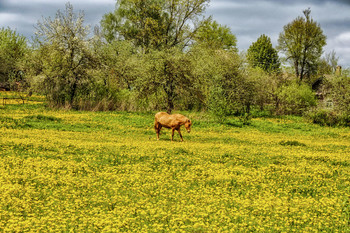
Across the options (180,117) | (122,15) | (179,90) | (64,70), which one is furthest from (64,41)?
(122,15)

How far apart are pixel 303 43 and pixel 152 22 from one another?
36.1m

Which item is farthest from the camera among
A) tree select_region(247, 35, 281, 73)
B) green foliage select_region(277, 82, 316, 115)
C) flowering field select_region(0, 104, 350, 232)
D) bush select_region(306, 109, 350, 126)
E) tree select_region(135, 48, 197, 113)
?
tree select_region(247, 35, 281, 73)

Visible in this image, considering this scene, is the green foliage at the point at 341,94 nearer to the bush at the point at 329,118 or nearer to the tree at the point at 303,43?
the bush at the point at 329,118

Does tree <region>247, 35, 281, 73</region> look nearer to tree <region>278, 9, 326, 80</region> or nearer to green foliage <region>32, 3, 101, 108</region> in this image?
tree <region>278, 9, 326, 80</region>

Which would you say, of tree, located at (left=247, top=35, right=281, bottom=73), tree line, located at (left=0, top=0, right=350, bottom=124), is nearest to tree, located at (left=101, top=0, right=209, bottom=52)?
tree line, located at (left=0, top=0, right=350, bottom=124)

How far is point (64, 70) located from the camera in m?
41.5

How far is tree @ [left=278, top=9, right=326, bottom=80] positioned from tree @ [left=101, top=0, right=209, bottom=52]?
91.8 ft

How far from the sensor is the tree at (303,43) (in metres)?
80.6

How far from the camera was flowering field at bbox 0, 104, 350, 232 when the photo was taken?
966cm

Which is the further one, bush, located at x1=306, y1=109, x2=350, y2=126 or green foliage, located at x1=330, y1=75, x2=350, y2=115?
green foliage, located at x1=330, y1=75, x2=350, y2=115

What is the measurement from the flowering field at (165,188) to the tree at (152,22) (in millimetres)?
38466

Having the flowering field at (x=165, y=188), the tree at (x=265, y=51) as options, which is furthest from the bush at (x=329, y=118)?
the tree at (x=265, y=51)

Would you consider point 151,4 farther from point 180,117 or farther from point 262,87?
point 180,117

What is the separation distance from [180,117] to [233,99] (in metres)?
22.2
